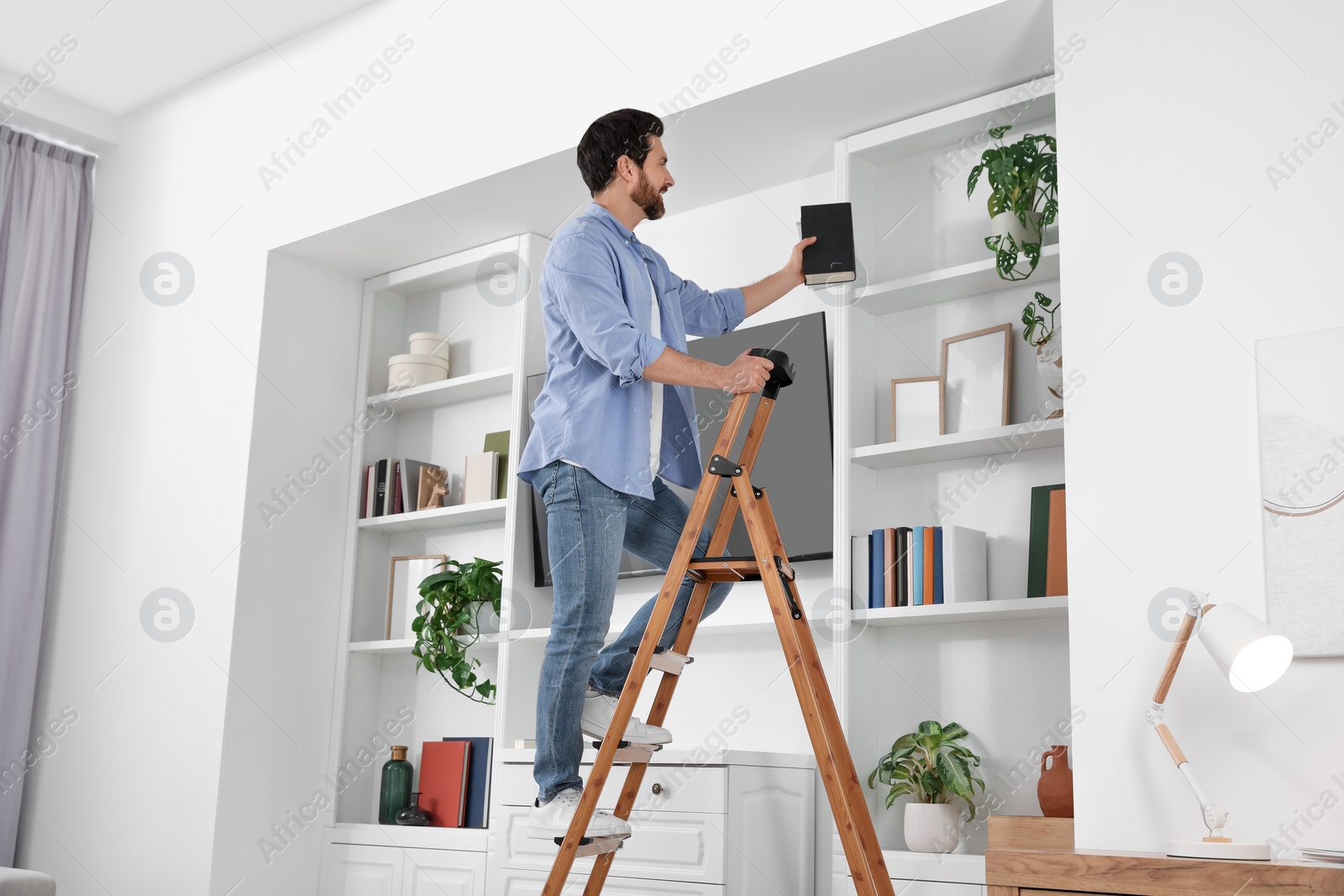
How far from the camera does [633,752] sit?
2.31 meters

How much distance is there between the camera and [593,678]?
2.42 meters

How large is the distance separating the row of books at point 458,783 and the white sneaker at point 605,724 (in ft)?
5.08

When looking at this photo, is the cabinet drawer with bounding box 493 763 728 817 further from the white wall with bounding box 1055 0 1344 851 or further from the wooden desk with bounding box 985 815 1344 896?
the wooden desk with bounding box 985 815 1344 896

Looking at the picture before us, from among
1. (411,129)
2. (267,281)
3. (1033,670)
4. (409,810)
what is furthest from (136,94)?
(1033,670)

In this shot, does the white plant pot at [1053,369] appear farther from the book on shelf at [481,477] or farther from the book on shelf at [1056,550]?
the book on shelf at [481,477]

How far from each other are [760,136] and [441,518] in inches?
68.6

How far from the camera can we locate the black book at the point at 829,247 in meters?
2.65

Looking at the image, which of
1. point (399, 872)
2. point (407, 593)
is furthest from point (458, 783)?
point (407, 593)

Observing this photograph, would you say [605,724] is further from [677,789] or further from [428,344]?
[428,344]

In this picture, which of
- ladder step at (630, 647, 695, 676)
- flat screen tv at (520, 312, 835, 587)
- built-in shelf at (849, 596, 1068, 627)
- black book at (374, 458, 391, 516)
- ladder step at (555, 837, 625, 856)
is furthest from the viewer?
black book at (374, 458, 391, 516)

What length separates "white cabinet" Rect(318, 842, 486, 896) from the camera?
356 centimetres

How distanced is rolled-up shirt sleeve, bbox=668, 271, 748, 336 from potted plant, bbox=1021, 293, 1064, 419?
72cm

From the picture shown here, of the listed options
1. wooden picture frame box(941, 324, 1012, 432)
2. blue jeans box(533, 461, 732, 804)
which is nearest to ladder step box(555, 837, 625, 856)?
blue jeans box(533, 461, 732, 804)

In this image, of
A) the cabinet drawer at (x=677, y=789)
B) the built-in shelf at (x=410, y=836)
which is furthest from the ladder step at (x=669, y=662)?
the built-in shelf at (x=410, y=836)
